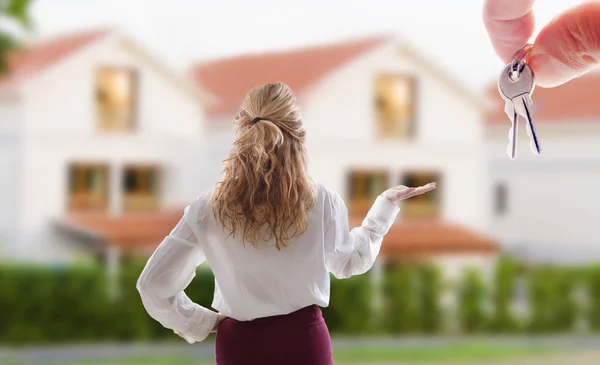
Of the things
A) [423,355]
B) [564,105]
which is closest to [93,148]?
[423,355]

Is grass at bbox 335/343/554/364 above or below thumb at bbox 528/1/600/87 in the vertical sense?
below

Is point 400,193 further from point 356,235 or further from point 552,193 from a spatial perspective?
point 552,193

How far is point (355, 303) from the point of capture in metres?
8.02

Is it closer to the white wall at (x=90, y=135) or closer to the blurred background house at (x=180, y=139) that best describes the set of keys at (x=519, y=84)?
the blurred background house at (x=180, y=139)

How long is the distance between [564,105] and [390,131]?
276 cm

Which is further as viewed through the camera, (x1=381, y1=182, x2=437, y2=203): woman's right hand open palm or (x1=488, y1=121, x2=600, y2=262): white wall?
(x1=488, y1=121, x2=600, y2=262): white wall

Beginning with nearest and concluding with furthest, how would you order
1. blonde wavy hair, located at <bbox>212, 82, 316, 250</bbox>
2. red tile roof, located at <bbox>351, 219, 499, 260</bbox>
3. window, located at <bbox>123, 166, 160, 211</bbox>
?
blonde wavy hair, located at <bbox>212, 82, 316, 250</bbox> → red tile roof, located at <bbox>351, 219, 499, 260</bbox> → window, located at <bbox>123, 166, 160, 211</bbox>

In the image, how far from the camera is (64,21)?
11180 mm

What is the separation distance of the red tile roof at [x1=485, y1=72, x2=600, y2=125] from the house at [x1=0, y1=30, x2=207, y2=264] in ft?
12.1

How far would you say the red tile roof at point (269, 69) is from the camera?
31.9 ft

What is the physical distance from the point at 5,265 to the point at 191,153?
293cm

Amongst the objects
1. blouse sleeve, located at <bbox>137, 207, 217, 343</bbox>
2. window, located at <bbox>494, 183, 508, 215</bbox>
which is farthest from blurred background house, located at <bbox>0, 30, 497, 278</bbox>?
blouse sleeve, located at <bbox>137, 207, 217, 343</bbox>

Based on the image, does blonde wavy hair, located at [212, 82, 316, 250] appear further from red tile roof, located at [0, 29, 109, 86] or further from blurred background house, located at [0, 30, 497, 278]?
red tile roof, located at [0, 29, 109, 86]

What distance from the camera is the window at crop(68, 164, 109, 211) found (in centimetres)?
953
